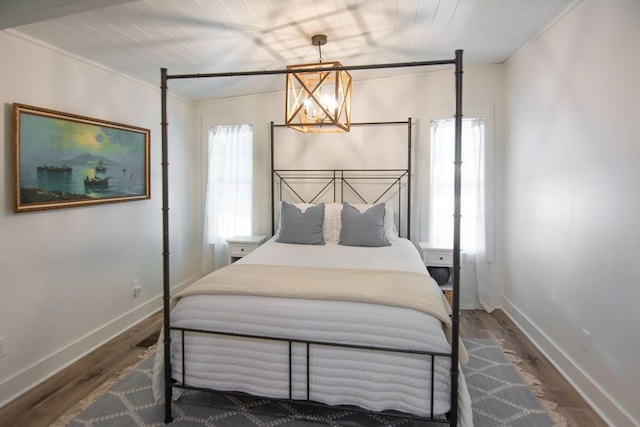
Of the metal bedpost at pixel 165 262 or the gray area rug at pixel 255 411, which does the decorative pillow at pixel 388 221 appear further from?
the metal bedpost at pixel 165 262

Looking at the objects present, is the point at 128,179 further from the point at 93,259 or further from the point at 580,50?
the point at 580,50

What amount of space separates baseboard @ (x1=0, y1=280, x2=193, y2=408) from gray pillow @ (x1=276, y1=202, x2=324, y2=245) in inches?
58.3

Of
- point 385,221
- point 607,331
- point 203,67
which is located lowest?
point 607,331

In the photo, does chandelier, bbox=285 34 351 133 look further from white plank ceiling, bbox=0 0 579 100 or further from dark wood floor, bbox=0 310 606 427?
dark wood floor, bbox=0 310 606 427

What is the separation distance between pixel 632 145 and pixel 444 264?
Answer: 192 cm

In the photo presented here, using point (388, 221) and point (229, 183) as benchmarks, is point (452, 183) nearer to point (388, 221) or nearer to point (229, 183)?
point (388, 221)

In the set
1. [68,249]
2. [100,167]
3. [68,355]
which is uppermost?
[100,167]

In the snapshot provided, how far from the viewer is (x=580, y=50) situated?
2.33 metres

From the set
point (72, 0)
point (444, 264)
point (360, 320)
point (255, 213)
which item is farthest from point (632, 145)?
point (255, 213)

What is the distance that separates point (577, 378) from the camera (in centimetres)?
237

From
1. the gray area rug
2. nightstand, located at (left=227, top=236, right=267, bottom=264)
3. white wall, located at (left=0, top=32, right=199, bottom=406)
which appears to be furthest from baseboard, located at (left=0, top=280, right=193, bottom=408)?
nightstand, located at (left=227, top=236, right=267, bottom=264)

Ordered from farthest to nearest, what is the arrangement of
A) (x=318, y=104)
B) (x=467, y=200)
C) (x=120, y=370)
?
(x=467, y=200) < (x=120, y=370) < (x=318, y=104)

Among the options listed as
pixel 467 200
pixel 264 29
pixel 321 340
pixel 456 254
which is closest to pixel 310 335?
pixel 321 340

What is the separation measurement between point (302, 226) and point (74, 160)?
187cm
